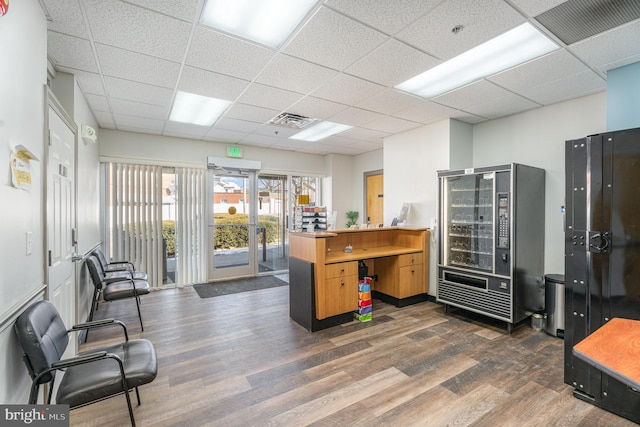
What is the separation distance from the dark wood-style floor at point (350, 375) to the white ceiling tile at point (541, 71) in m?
2.80

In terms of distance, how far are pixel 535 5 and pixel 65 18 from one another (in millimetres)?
3265

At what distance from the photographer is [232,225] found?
19.6ft

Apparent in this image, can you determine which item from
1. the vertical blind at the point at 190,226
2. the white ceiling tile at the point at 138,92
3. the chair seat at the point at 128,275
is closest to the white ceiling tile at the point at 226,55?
the white ceiling tile at the point at 138,92

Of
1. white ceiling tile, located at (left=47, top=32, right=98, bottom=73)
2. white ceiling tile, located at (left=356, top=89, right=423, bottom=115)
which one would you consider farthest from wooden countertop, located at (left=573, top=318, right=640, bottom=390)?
white ceiling tile, located at (left=47, top=32, right=98, bottom=73)

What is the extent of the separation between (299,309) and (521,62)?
11.5 feet

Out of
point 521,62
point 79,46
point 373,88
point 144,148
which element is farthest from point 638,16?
point 144,148

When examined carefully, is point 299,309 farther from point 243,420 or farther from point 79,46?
point 79,46

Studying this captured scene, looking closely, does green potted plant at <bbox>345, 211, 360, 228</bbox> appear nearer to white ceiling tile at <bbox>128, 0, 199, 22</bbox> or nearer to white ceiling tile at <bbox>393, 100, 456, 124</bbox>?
white ceiling tile at <bbox>393, 100, 456, 124</bbox>

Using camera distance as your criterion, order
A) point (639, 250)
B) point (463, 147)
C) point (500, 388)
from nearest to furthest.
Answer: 1. point (639, 250)
2. point (500, 388)
3. point (463, 147)

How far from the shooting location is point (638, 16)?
6.83 feet

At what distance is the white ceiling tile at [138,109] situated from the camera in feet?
12.1

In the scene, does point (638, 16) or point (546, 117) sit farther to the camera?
point (546, 117)

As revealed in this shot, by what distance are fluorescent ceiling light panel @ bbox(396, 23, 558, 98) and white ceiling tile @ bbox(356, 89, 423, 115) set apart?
4.5 inches

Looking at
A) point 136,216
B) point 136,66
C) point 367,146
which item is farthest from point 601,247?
point 136,216
